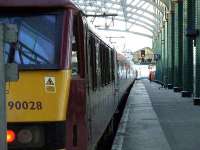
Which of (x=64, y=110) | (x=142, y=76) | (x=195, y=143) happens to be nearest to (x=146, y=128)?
(x=195, y=143)

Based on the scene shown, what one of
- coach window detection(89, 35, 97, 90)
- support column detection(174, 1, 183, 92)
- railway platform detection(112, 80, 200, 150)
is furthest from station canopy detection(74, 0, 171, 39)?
coach window detection(89, 35, 97, 90)

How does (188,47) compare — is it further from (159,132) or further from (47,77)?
(47,77)

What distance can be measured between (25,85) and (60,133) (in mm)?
685

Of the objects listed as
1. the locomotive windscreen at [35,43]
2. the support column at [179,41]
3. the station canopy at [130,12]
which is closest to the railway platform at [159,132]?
the locomotive windscreen at [35,43]

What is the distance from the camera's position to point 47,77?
7336 millimetres

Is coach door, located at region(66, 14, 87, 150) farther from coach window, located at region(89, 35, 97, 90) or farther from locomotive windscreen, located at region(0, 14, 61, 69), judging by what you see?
coach window, located at region(89, 35, 97, 90)

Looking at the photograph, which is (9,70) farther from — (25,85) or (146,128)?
(146,128)

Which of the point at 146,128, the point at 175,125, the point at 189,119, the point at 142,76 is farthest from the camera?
the point at 142,76

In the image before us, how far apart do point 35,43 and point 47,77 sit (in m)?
0.52

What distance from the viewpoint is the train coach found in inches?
283

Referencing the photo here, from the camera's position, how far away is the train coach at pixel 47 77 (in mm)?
7184

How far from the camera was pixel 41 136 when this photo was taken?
714cm

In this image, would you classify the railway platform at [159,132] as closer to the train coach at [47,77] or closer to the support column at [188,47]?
the train coach at [47,77]

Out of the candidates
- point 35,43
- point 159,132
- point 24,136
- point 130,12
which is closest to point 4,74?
point 24,136
